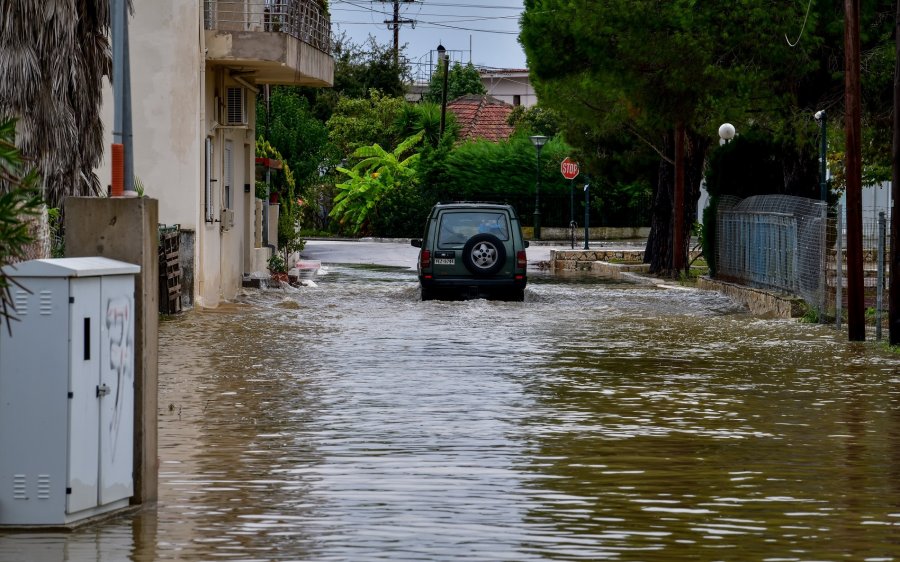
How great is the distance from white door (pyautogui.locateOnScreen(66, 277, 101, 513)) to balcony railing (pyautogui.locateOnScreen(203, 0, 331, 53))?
19.2m

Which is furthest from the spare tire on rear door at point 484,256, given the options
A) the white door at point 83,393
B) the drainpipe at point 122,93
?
the white door at point 83,393

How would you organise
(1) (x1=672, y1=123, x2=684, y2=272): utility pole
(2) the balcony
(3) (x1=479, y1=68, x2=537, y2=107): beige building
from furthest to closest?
A: (3) (x1=479, y1=68, x2=537, y2=107): beige building
(1) (x1=672, y1=123, x2=684, y2=272): utility pole
(2) the balcony

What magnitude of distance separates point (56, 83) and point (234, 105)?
28.6ft

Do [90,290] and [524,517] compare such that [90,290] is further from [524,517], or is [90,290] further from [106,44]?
[106,44]

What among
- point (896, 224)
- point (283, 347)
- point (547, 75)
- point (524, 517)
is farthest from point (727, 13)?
point (524, 517)

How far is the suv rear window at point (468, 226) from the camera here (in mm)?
28203

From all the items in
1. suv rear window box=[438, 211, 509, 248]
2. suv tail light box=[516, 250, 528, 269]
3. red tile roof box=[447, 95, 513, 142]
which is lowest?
suv tail light box=[516, 250, 528, 269]

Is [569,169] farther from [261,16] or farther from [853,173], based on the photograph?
[853,173]

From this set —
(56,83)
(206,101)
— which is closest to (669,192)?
(206,101)

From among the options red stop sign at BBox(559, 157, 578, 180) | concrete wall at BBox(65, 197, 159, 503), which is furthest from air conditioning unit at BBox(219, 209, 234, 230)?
red stop sign at BBox(559, 157, 578, 180)

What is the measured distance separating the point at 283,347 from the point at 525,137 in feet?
167

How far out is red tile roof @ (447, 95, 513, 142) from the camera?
282 ft

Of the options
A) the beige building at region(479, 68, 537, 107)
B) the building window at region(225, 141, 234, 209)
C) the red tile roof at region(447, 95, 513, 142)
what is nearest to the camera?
the building window at region(225, 141, 234, 209)

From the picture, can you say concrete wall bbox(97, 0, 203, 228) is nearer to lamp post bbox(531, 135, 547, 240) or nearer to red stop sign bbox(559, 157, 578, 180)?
red stop sign bbox(559, 157, 578, 180)
